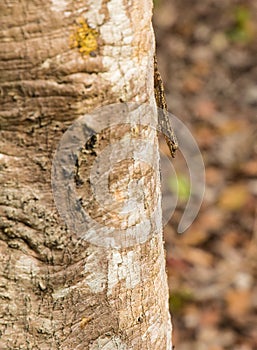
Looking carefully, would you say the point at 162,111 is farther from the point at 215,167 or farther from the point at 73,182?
the point at 215,167

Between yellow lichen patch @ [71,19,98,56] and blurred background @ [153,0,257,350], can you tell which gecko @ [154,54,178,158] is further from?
blurred background @ [153,0,257,350]

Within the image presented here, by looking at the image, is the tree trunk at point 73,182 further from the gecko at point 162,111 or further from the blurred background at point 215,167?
the blurred background at point 215,167

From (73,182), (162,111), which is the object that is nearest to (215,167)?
(162,111)

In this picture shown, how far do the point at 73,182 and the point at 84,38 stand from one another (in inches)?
9.0

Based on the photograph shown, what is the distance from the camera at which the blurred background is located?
338 centimetres

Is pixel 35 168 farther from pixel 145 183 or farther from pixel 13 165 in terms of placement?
pixel 145 183

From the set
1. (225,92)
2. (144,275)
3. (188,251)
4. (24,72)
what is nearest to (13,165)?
(24,72)

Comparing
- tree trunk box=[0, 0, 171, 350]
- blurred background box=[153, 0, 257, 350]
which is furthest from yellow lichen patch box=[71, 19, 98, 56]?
blurred background box=[153, 0, 257, 350]

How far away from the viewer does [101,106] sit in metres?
0.98

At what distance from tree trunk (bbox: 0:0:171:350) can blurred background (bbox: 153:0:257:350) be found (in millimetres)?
2213

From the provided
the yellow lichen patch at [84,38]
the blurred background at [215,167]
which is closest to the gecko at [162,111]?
the yellow lichen patch at [84,38]

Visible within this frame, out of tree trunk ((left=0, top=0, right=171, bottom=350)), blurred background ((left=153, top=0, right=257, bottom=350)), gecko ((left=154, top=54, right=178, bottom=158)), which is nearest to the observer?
tree trunk ((left=0, top=0, right=171, bottom=350))

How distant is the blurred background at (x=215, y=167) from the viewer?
11.1ft

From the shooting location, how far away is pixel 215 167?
4352 millimetres
